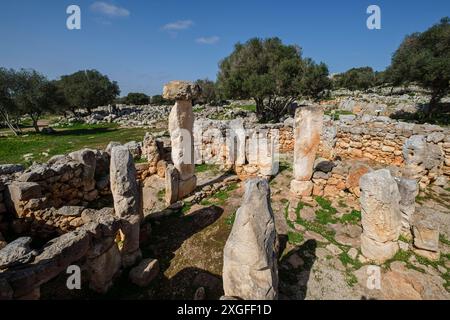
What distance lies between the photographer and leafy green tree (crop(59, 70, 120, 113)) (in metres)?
34.8

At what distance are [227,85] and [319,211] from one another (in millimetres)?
18436

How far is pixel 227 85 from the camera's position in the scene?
77.8ft

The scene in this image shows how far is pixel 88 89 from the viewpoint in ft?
117

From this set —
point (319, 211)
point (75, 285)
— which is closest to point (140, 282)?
A: point (75, 285)

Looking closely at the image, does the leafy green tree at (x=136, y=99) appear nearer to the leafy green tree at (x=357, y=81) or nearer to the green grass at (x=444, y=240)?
the leafy green tree at (x=357, y=81)

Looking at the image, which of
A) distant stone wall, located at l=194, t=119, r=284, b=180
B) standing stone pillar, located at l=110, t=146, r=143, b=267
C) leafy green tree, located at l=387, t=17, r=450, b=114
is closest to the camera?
standing stone pillar, located at l=110, t=146, r=143, b=267

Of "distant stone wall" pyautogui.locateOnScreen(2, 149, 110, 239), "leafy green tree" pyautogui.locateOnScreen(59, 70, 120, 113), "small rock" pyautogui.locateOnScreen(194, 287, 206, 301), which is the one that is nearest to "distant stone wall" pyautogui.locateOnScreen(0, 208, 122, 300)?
"small rock" pyautogui.locateOnScreen(194, 287, 206, 301)

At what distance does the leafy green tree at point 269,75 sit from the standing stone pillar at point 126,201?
17984 millimetres

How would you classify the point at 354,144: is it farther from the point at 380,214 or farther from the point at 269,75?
the point at 269,75

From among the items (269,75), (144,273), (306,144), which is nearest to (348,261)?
(306,144)

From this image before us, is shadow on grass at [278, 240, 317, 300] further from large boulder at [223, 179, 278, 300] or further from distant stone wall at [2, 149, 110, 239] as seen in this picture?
distant stone wall at [2, 149, 110, 239]

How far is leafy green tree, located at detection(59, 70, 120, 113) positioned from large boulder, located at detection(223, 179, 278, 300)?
36419 mm

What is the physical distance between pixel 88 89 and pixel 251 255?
39.2 metres
